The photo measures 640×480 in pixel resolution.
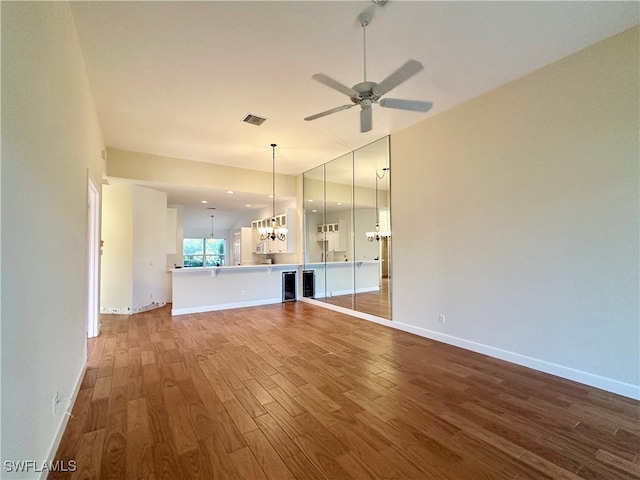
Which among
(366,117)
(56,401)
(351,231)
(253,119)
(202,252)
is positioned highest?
(253,119)

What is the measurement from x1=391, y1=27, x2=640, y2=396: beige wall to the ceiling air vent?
96.3 inches

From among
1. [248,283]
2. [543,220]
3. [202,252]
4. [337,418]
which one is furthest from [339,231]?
[202,252]

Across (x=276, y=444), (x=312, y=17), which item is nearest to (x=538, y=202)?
(x=312, y=17)

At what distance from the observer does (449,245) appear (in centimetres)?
402

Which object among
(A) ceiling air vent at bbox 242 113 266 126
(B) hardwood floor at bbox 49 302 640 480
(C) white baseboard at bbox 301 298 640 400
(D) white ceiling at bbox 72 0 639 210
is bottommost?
(B) hardwood floor at bbox 49 302 640 480

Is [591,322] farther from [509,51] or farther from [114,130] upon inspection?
[114,130]

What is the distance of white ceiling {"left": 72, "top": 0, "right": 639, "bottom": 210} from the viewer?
2318 millimetres

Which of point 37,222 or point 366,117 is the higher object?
point 366,117

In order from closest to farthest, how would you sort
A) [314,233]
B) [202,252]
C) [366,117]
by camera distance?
[366,117] → [314,233] → [202,252]

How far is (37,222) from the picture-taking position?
163cm

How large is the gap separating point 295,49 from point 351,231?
4.10 m

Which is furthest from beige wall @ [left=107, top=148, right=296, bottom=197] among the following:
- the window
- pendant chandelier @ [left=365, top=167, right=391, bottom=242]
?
the window

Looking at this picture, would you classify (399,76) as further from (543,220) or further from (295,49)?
(543,220)

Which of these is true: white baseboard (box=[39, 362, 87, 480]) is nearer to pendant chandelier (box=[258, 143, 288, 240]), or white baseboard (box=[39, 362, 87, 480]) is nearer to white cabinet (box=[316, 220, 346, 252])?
Result: pendant chandelier (box=[258, 143, 288, 240])
